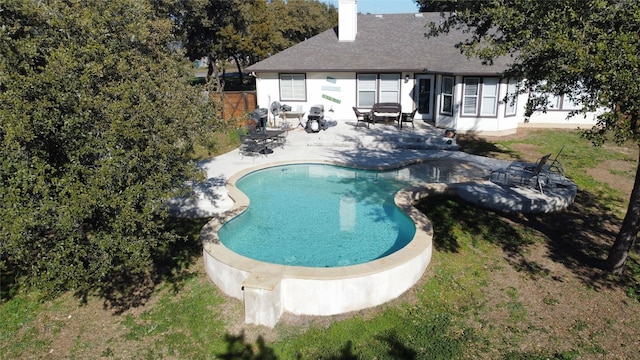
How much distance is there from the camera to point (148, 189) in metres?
6.59

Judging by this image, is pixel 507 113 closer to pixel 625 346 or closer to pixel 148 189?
pixel 625 346

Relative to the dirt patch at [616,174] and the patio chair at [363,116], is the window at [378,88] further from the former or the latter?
the dirt patch at [616,174]

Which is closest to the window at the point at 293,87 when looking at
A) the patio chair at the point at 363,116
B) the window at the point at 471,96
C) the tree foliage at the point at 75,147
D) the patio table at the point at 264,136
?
the patio chair at the point at 363,116

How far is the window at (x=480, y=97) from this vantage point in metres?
19.6

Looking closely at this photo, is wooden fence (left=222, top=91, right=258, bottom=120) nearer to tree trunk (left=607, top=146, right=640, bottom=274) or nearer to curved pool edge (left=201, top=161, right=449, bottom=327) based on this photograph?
curved pool edge (left=201, top=161, right=449, bottom=327)

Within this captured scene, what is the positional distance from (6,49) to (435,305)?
26.6 feet

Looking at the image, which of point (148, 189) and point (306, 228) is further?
point (306, 228)

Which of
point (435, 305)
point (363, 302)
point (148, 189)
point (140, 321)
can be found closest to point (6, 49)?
point (148, 189)

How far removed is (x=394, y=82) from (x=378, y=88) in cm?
88

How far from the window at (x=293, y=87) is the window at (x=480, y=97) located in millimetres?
8377

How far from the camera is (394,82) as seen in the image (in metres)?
22.2

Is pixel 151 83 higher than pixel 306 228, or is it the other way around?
pixel 151 83

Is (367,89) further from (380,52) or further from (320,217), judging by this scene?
(320,217)

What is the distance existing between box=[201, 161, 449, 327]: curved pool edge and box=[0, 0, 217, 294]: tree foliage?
1764 mm
